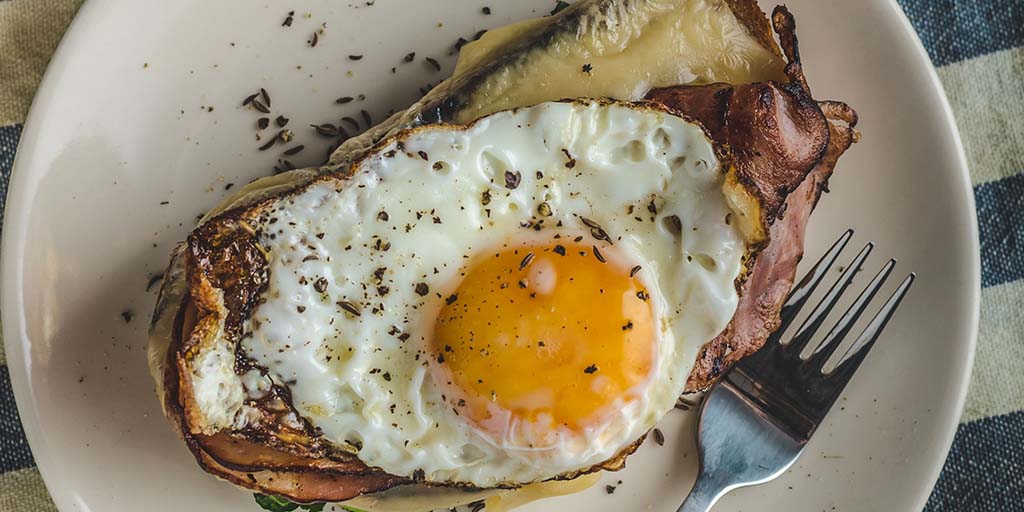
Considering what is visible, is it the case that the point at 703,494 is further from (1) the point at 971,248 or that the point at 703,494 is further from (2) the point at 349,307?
(2) the point at 349,307

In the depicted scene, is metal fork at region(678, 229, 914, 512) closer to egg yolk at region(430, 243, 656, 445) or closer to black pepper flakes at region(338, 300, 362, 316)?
egg yolk at region(430, 243, 656, 445)

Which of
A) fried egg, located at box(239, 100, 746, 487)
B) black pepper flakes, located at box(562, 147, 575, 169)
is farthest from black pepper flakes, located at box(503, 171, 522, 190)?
black pepper flakes, located at box(562, 147, 575, 169)

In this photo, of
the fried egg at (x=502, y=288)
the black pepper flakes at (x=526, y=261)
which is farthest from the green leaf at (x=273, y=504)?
the black pepper flakes at (x=526, y=261)

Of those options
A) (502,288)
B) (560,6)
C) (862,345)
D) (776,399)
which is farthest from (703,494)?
(560,6)

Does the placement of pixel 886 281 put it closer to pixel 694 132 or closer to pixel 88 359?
pixel 694 132

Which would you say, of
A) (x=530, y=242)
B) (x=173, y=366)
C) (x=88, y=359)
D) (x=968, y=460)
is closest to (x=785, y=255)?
(x=530, y=242)

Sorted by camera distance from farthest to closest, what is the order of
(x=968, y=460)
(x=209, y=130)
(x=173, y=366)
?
(x=968, y=460), (x=209, y=130), (x=173, y=366)
